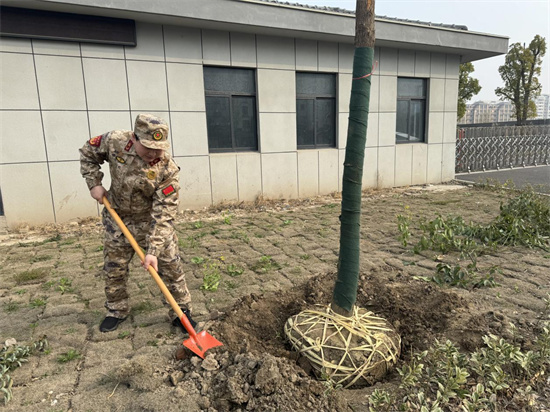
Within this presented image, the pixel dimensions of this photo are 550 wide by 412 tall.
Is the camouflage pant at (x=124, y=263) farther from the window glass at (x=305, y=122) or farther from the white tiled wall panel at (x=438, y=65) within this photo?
the white tiled wall panel at (x=438, y=65)

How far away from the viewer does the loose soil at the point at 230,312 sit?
2260mm

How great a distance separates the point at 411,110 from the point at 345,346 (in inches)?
361

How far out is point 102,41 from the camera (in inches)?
250

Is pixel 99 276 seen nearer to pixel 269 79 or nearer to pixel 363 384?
pixel 363 384

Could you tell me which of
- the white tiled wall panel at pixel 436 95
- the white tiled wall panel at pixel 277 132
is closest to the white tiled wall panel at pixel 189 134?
the white tiled wall panel at pixel 277 132

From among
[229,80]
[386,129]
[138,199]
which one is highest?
[229,80]

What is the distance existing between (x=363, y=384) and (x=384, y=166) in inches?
318

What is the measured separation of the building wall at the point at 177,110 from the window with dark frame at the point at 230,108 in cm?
21

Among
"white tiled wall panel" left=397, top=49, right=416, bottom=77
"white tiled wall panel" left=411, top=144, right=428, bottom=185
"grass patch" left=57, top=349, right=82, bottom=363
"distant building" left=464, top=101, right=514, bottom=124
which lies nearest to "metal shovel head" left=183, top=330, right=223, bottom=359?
"grass patch" left=57, top=349, right=82, bottom=363

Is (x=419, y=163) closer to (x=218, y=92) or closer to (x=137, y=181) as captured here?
(x=218, y=92)

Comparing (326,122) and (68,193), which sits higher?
(326,122)

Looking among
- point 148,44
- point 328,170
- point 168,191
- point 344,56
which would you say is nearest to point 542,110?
point 344,56

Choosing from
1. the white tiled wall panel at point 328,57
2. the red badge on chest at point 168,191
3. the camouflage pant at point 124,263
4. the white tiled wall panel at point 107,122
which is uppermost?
the white tiled wall panel at point 328,57

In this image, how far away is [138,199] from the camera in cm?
308
